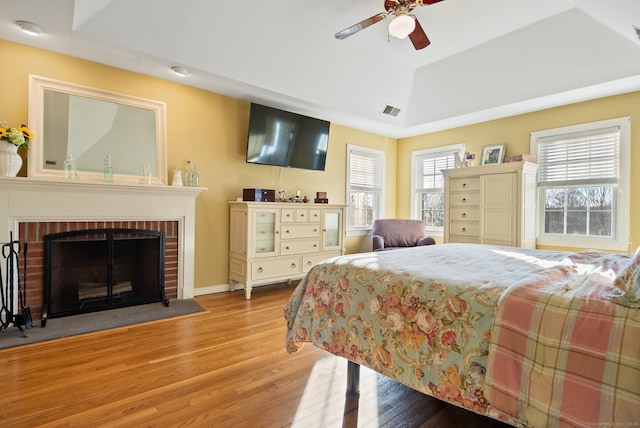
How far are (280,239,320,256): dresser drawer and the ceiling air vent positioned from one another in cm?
211

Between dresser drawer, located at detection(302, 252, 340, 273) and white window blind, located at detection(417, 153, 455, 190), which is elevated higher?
white window blind, located at detection(417, 153, 455, 190)

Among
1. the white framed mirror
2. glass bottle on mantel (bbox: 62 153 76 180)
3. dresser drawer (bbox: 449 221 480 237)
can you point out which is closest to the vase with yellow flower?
the white framed mirror

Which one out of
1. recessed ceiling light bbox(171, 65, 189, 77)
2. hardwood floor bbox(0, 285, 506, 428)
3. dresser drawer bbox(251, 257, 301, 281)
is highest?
recessed ceiling light bbox(171, 65, 189, 77)

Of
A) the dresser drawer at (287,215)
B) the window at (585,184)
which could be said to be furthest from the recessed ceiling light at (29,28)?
the window at (585,184)

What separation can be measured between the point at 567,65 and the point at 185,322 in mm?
4648

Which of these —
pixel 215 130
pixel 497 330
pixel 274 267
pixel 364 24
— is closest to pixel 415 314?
pixel 497 330

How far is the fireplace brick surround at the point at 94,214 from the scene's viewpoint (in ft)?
9.19

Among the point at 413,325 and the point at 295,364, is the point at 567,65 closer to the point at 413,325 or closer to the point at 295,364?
the point at 413,325

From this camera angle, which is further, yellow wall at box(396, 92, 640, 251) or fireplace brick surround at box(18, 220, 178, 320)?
yellow wall at box(396, 92, 640, 251)

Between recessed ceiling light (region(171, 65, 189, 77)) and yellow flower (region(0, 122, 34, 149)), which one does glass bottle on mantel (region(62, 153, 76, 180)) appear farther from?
recessed ceiling light (region(171, 65, 189, 77))

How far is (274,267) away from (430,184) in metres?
3.22

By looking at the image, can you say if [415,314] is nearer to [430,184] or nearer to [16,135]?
[16,135]

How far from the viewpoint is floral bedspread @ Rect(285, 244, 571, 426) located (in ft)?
3.98

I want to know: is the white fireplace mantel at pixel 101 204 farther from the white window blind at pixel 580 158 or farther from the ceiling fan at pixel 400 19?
the white window blind at pixel 580 158
